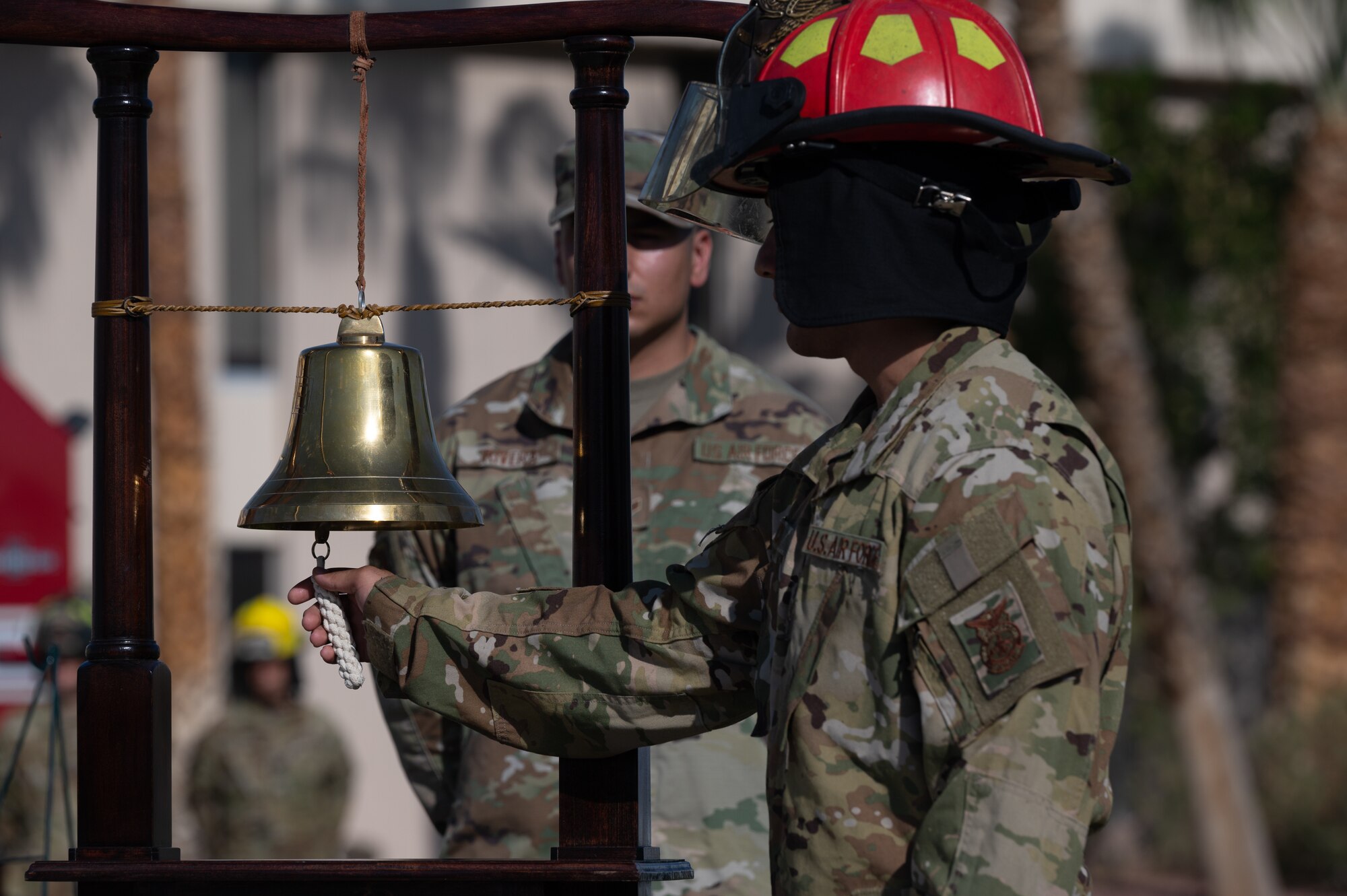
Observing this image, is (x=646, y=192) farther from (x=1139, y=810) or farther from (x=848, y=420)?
(x=1139, y=810)

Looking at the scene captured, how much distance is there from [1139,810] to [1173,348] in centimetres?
357

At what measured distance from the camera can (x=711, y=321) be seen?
1214 centimetres

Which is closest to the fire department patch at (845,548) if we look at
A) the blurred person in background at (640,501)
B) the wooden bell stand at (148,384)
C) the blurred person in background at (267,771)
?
the wooden bell stand at (148,384)

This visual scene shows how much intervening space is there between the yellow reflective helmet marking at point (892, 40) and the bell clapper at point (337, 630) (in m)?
1.08

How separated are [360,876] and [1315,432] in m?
11.2

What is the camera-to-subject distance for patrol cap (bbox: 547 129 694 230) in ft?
12.0

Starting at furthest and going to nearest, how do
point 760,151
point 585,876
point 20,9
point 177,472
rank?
point 177,472 → point 20,9 → point 585,876 → point 760,151

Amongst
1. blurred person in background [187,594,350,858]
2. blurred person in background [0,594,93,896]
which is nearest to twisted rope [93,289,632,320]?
A: blurred person in background [0,594,93,896]

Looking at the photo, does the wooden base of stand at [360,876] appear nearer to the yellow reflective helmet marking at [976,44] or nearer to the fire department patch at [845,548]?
the fire department patch at [845,548]

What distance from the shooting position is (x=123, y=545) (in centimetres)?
285

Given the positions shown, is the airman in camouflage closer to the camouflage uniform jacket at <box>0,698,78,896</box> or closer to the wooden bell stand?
the wooden bell stand

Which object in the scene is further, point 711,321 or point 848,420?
point 711,321

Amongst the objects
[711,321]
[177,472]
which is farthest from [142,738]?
[711,321]

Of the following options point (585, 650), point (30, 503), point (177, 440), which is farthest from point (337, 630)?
point (177, 440)
